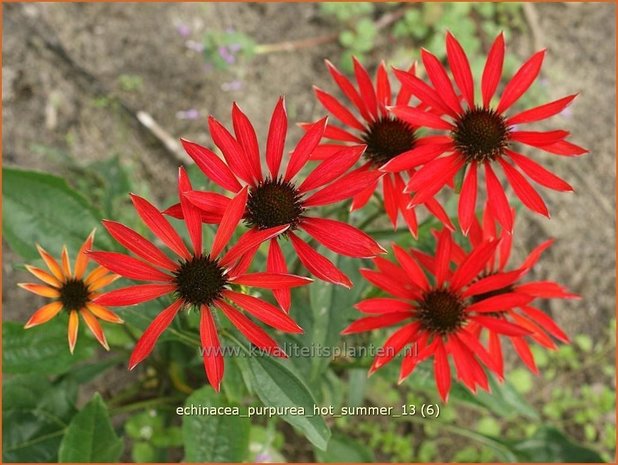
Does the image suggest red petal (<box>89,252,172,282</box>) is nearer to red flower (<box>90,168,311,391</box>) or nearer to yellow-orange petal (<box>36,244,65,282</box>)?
red flower (<box>90,168,311,391</box>)

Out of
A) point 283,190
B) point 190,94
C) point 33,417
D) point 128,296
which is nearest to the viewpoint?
point 128,296

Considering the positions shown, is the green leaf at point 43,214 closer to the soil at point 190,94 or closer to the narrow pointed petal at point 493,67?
the soil at point 190,94

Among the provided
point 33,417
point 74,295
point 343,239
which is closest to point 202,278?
point 343,239

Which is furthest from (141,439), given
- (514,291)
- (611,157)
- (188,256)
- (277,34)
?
(611,157)

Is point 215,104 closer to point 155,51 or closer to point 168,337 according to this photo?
point 155,51

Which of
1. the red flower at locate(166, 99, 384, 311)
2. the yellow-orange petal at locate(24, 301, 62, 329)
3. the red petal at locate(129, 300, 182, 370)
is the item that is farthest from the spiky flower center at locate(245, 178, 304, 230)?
the yellow-orange petal at locate(24, 301, 62, 329)

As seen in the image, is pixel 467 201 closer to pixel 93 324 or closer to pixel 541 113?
pixel 541 113
